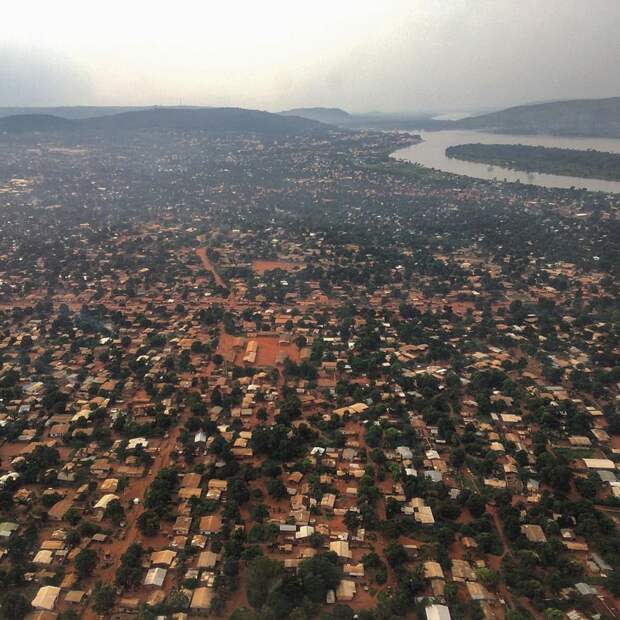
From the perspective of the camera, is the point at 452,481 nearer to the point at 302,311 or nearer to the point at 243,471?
the point at 243,471

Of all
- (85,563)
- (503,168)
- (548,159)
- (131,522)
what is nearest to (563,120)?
(548,159)

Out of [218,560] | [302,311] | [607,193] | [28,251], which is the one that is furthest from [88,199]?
[607,193]

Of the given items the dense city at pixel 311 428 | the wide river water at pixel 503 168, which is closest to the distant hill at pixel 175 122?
the wide river water at pixel 503 168

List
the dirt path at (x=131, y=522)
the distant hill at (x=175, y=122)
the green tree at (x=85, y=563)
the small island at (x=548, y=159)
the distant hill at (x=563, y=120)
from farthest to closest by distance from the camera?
1. the distant hill at (x=563, y=120)
2. the distant hill at (x=175, y=122)
3. the small island at (x=548, y=159)
4. the dirt path at (x=131, y=522)
5. the green tree at (x=85, y=563)

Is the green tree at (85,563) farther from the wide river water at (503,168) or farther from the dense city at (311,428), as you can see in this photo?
the wide river water at (503,168)

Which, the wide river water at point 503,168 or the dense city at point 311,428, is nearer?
the dense city at point 311,428

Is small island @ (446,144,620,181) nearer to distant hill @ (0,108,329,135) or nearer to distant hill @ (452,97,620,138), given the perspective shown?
distant hill @ (452,97,620,138)

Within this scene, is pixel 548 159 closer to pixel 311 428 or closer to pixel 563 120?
pixel 563 120
